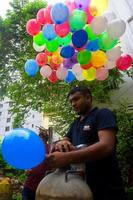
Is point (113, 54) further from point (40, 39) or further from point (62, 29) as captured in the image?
point (40, 39)

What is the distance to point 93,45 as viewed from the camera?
12.2ft

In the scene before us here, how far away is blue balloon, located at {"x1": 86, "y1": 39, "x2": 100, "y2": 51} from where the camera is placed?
3.70 meters

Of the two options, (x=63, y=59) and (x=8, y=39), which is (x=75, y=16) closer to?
(x=63, y=59)

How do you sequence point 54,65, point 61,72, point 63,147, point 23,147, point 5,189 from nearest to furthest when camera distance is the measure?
point 23,147 < point 63,147 < point 61,72 < point 54,65 < point 5,189

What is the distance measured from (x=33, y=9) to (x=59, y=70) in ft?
21.2

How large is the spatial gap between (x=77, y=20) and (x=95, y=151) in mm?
2193

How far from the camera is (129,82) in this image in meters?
7.57

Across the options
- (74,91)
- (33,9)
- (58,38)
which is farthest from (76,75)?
(33,9)

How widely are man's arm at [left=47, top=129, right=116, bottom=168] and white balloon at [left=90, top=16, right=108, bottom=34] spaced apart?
2.03 metres

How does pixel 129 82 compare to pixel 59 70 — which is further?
pixel 129 82

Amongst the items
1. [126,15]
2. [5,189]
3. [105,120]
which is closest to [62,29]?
[126,15]

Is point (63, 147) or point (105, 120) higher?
point (105, 120)

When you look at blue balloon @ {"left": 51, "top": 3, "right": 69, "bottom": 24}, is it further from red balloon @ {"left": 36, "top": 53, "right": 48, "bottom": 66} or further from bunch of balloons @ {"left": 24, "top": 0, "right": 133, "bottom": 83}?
red balloon @ {"left": 36, "top": 53, "right": 48, "bottom": 66}

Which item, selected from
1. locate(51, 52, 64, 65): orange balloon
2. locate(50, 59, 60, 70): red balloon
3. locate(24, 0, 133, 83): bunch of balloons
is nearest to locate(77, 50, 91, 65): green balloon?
locate(24, 0, 133, 83): bunch of balloons
